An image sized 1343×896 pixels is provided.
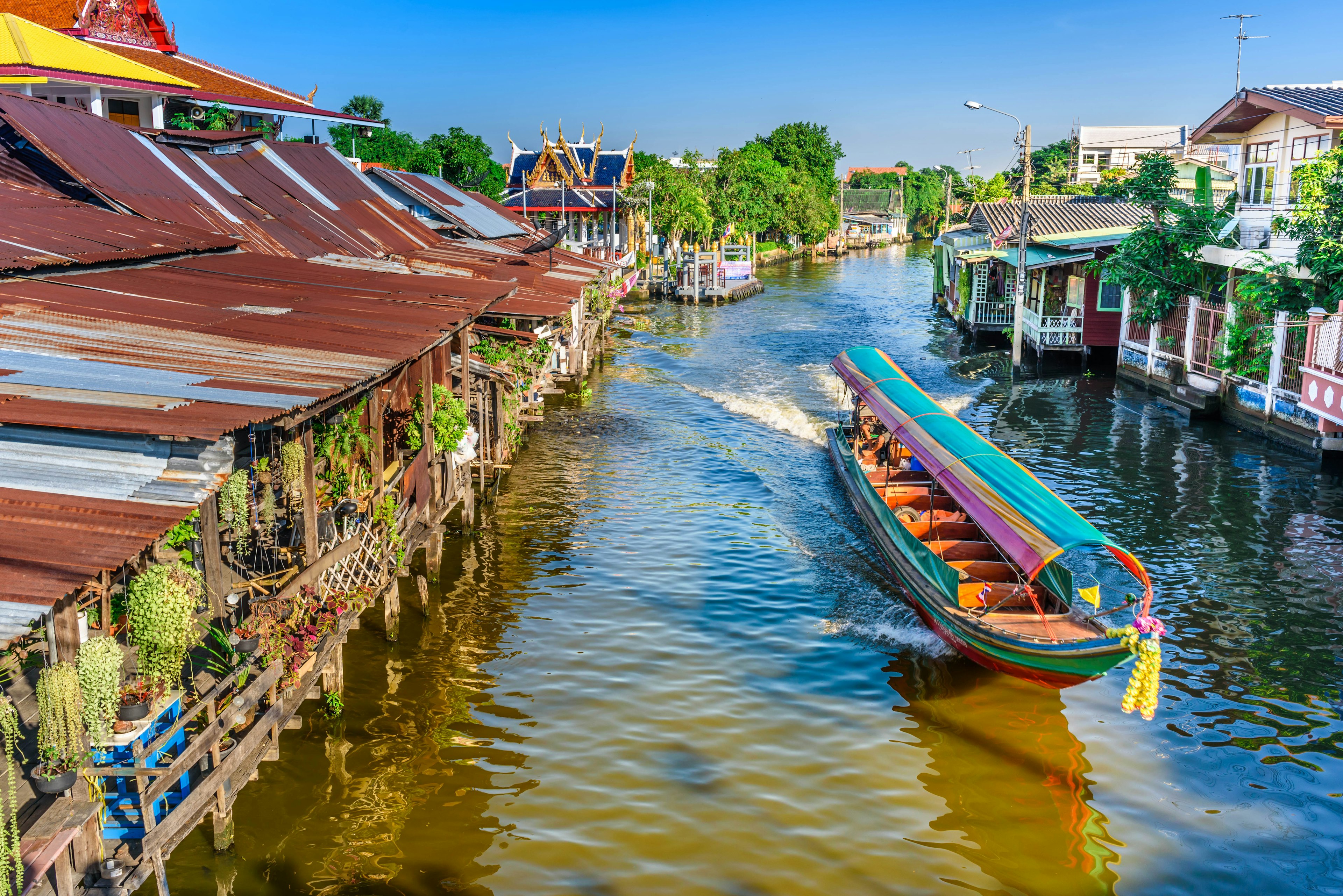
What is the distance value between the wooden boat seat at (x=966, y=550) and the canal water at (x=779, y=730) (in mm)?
1220

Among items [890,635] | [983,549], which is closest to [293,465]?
[890,635]

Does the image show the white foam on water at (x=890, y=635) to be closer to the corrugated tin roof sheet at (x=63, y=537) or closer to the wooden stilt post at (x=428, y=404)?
the wooden stilt post at (x=428, y=404)

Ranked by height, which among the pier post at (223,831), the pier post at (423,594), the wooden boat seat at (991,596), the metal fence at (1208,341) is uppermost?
the metal fence at (1208,341)

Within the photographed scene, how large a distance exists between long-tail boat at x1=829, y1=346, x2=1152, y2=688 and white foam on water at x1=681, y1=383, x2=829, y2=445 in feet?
24.5

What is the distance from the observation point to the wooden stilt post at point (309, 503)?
30.2 feet

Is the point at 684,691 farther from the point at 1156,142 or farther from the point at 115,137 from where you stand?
the point at 1156,142

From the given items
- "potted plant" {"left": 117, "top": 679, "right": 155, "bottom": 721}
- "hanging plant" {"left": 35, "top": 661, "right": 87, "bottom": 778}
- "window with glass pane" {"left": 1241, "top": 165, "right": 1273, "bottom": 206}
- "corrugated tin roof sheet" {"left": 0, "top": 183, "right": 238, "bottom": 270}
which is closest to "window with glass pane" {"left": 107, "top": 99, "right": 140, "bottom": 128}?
"corrugated tin roof sheet" {"left": 0, "top": 183, "right": 238, "bottom": 270}

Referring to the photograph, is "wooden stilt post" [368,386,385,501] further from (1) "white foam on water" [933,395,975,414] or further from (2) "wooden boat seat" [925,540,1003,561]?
(1) "white foam on water" [933,395,975,414]

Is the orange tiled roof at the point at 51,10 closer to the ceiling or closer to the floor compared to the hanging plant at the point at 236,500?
closer to the ceiling

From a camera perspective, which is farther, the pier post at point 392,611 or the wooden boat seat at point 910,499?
the wooden boat seat at point 910,499

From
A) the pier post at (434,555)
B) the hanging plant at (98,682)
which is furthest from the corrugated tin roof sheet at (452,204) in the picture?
the hanging plant at (98,682)

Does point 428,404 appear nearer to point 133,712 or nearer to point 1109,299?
point 133,712

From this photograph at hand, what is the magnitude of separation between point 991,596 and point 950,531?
2386 millimetres

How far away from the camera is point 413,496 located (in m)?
13.4
